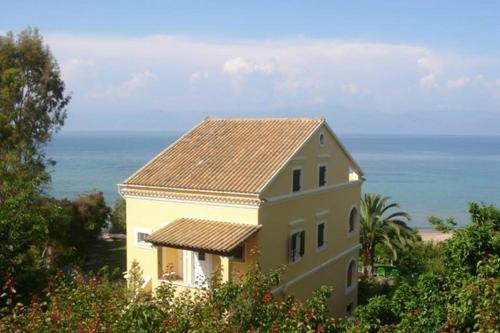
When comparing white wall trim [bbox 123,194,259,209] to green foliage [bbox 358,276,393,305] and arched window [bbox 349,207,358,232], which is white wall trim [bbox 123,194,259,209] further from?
green foliage [bbox 358,276,393,305]

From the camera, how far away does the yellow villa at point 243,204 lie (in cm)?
1839

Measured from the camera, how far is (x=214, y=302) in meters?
9.05

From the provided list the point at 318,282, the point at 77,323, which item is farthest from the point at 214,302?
the point at 318,282

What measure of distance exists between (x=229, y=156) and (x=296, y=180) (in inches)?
115

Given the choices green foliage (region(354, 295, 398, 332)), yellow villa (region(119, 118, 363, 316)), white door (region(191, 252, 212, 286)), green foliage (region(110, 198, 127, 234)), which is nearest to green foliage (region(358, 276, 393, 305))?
yellow villa (region(119, 118, 363, 316))

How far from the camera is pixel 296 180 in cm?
2080

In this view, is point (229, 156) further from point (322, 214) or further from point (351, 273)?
point (351, 273)

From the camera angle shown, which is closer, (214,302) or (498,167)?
(214,302)

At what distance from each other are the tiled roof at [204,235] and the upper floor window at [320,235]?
214 inches

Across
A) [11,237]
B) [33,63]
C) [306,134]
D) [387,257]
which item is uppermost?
[33,63]

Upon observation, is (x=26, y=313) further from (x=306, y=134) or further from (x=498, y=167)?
(x=498, y=167)

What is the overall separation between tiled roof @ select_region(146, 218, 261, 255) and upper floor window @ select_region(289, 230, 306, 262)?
114 inches

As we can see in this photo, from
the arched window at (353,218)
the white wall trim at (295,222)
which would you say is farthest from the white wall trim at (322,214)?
the arched window at (353,218)

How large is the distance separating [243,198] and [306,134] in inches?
185
